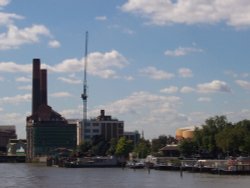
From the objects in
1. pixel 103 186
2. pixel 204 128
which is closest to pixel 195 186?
pixel 103 186

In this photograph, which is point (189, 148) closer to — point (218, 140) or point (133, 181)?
point (218, 140)

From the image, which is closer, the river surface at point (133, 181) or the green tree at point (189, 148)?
the river surface at point (133, 181)

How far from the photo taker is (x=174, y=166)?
536 feet

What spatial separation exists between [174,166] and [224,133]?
50.2 ft

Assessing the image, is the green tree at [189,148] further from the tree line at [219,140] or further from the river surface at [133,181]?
the river surface at [133,181]

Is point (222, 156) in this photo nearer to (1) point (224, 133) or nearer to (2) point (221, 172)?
(1) point (224, 133)

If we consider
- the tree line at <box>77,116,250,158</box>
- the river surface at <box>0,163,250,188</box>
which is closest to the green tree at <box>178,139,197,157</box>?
the tree line at <box>77,116,250,158</box>

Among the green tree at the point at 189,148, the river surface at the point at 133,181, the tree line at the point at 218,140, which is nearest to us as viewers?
the river surface at the point at 133,181

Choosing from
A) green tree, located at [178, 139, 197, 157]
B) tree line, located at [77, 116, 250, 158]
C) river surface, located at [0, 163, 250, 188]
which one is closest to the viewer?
river surface, located at [0, 163, 250, 188]

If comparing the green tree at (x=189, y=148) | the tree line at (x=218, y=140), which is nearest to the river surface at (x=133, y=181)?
the tree line at (x=218, y=140)

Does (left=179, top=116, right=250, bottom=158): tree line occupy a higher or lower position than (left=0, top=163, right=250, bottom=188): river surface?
higher

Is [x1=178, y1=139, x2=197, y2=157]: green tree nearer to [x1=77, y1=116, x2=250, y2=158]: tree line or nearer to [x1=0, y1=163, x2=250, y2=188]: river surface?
[x1=77, y1=116, x2=250, y2=158]: tree line

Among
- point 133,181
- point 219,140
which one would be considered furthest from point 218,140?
point 133,181

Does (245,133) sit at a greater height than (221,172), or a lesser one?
greater
